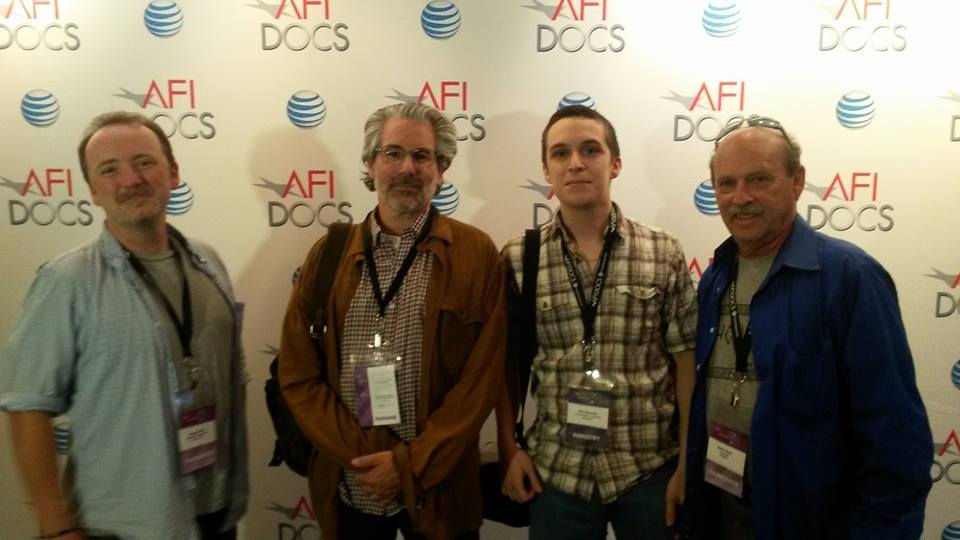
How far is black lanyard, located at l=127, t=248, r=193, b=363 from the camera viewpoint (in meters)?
1.63

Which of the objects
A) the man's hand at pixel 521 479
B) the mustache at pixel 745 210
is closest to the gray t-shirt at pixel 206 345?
the man's hand at pixel 521 479

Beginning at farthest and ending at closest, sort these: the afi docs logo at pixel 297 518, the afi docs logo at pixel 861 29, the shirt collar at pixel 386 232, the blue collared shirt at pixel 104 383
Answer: the afi docs logo at pixel 297 518 < the afi docs logo at pixel 861 29 < the shirt collar at pixel 386 232 < the blue collared shirt at pixel 104 383

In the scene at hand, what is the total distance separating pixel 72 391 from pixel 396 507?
0.99 m

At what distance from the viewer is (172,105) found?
94.8 inches

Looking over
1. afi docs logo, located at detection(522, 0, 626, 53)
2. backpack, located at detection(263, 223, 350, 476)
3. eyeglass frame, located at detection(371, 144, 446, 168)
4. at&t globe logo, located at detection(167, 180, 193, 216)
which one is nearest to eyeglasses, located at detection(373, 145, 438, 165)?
eyeglass frame, located at detection(371, 144, 446, 168)

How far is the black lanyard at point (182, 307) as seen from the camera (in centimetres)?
163

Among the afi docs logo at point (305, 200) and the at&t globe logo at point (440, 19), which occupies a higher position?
the at&t globe logo at point (440, 19)

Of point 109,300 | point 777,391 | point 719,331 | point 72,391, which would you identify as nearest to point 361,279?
point 109,300

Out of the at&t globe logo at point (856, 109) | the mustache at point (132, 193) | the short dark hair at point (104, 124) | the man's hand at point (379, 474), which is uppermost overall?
the at&t globe logo at point (856, 109)

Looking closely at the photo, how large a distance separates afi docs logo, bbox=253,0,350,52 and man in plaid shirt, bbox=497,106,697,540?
3.57 feet

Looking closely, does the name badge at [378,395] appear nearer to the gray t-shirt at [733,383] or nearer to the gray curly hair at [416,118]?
the gray curly hair at [416,118]

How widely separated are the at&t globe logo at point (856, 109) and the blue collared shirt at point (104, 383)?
8.83 feet

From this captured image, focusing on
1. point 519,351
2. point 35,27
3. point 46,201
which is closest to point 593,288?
point 519,351

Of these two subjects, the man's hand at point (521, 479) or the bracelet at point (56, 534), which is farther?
the man's hand at point (521, 479)
